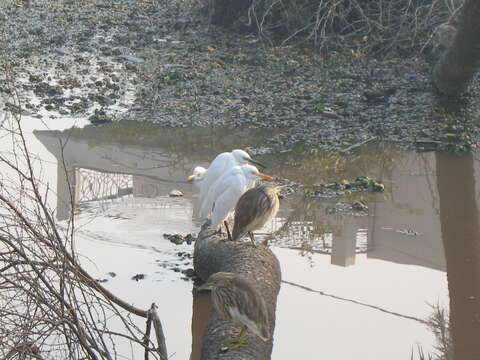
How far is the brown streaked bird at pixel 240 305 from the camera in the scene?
4.71m

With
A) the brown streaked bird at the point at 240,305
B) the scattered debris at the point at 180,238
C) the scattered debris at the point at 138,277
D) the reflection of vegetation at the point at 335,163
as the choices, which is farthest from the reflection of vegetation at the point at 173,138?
the brown streaked bird at the point at 240,305

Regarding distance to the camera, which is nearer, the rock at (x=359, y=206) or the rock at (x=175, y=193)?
the rock at (x=359, y=206)

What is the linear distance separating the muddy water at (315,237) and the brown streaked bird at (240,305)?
67 centimetres

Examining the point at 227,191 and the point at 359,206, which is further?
the point at 359,206

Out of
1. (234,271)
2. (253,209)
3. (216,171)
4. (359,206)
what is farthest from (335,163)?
(234,271)

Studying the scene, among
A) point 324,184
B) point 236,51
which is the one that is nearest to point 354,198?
point 324,184

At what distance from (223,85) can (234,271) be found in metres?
5.80

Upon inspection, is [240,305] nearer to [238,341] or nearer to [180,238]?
[238,341]

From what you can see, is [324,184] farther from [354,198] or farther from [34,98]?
[34,98]

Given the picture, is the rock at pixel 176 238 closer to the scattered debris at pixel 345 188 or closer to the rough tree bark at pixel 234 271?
the rough tree bark at pixel 234 271

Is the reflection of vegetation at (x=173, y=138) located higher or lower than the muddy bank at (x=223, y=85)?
lower

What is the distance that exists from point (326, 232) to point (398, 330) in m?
1.64

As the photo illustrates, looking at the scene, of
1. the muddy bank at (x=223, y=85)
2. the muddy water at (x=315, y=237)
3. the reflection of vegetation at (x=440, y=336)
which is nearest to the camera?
the reflection of vegetation at (x=440, y=336)

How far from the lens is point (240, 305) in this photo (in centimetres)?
473
